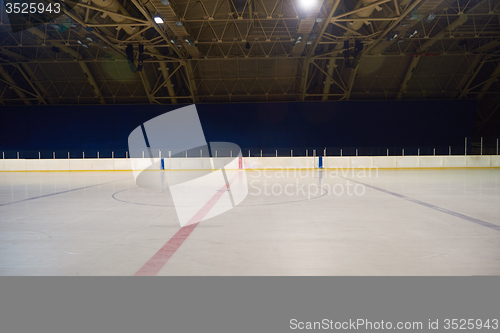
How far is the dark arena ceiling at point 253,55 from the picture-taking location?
22281 mm

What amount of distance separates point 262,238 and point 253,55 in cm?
2673

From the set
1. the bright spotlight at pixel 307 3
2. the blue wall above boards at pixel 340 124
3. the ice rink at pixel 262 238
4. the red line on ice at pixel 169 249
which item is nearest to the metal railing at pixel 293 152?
the blue wall above boards at pixel 340 124

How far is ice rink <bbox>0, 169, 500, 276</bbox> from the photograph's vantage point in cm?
421

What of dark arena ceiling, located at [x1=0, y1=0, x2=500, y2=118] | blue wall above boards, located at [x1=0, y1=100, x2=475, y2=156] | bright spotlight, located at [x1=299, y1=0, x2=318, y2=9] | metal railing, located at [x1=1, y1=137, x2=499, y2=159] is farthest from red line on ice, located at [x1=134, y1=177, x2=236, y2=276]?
blue wall above boards, located at [x1=0, y1=100, x2=475, y2=156]

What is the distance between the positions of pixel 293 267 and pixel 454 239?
2.91 m

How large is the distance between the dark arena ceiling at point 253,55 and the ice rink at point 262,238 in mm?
14951

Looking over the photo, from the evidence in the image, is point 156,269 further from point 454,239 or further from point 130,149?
point 130,149

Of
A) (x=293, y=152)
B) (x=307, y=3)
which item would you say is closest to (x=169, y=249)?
(x=307, y=3)

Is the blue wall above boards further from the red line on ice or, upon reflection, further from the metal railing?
the red line on ice
